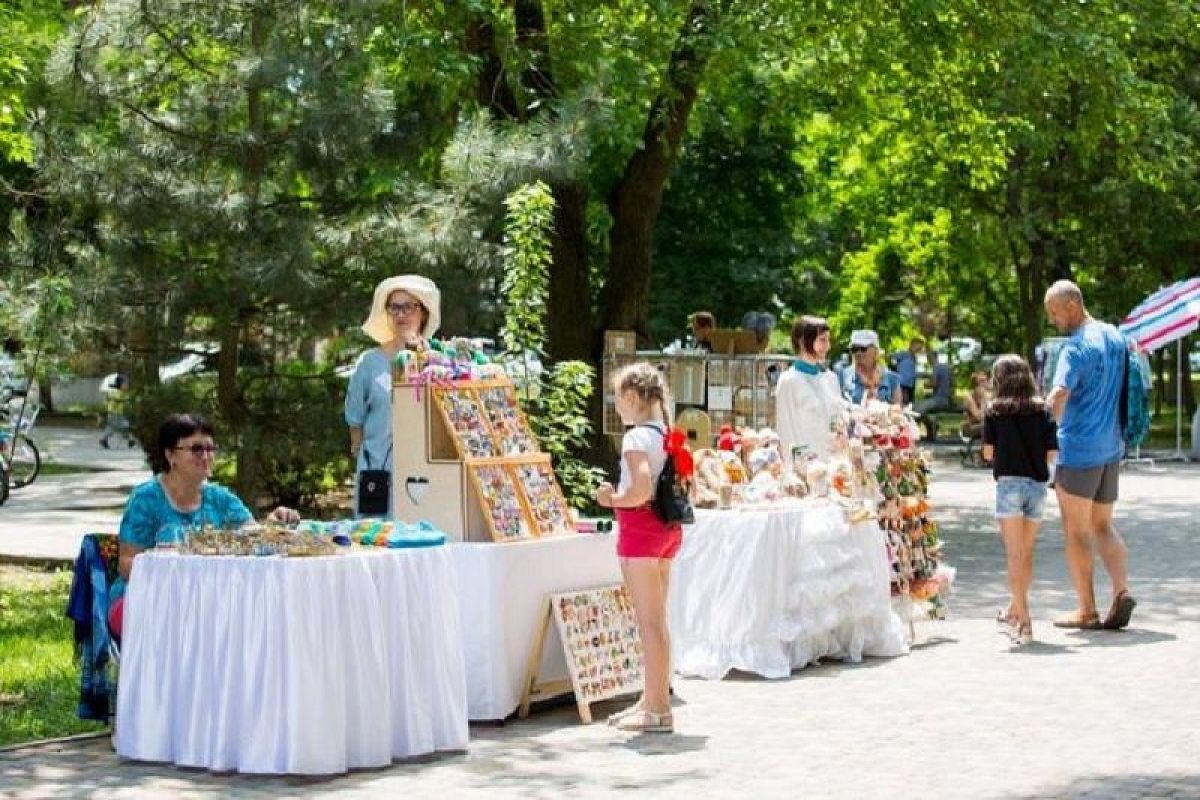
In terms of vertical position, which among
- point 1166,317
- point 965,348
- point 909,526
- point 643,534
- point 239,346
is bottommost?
point 909,526

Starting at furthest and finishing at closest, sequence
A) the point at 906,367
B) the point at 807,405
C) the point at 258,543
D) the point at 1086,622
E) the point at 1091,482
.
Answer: the point at 906,367 < the point at 1086,622 < the point at 1091,482 < the point at 807,405 < the point at 258,543

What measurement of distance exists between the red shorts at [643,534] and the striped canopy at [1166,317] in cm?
2337

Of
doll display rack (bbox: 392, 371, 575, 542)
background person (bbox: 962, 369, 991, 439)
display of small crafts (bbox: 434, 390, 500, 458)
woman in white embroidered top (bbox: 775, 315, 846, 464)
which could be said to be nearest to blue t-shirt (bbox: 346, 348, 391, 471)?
doll display rack (bbox: 392, 371, 575, 542)

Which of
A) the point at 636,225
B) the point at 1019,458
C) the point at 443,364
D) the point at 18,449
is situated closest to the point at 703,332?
the point at 636,225

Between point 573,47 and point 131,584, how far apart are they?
40.1ft

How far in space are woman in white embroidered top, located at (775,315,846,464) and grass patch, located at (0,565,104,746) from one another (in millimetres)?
4494

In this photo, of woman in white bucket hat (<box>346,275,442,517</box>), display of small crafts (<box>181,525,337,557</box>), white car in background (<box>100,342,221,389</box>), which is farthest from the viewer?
white car in background (<box>100,342,221,389</box>)

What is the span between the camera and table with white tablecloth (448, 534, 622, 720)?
10141 millimetres

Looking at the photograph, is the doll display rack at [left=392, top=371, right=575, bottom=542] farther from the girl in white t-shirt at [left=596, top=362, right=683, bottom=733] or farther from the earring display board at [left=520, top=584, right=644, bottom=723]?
the girl in white t-shirt at [left=596, top=362, right=683, bottom=733]

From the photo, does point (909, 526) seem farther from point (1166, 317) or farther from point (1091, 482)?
point (1166, 317)

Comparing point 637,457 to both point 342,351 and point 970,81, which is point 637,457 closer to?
point 342,351

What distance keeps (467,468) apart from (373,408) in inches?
55.0

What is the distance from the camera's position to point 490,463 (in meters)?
10.4

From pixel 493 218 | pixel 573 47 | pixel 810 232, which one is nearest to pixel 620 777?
pixel 493 218
